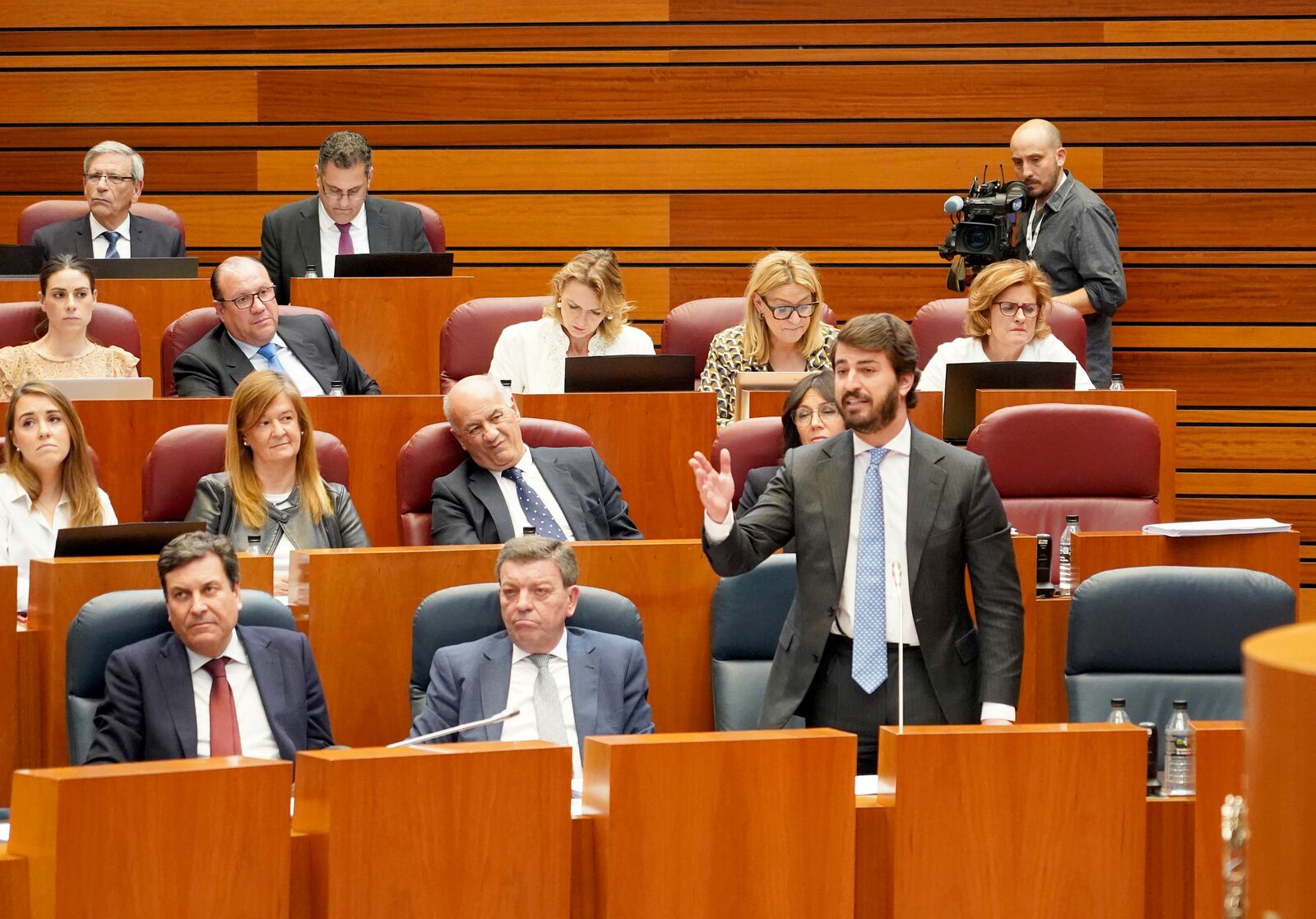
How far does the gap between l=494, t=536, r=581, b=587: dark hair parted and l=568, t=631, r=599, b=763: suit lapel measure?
0.11 meters

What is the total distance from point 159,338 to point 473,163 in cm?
155

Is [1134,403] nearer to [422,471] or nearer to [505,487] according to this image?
[505,487]

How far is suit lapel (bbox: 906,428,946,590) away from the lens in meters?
2.76

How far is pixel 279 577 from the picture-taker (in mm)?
3416

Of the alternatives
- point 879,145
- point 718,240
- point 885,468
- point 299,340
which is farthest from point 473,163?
point 885,468

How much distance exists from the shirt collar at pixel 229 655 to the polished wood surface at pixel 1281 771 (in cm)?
203

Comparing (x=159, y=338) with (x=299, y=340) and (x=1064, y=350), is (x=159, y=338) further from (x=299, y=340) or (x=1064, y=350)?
(x=1064, y=350)

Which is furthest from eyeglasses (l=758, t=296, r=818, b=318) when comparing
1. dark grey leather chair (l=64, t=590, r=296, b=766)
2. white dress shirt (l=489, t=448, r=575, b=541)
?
dark grey leather chair (l=64, t=590, r=296, b=766)

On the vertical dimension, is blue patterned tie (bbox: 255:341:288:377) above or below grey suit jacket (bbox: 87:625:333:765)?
above

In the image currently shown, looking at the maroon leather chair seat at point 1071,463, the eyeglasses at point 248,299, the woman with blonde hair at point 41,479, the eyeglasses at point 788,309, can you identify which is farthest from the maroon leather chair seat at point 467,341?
the maroon leather chair seat at point 1071,463

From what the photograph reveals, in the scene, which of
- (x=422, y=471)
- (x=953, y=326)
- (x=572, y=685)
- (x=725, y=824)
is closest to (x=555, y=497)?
(x=422, y=471)

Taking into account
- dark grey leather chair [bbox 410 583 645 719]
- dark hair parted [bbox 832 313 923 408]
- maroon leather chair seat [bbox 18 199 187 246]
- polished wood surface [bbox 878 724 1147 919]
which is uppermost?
maroon leather chair seat [bbox 18 199 187 246]

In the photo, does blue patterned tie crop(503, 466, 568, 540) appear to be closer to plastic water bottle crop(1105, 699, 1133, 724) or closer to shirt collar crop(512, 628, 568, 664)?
shirt collar crop(512, 628, 568, 664)

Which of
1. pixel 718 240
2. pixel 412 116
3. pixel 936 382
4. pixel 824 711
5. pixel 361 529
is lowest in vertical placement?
pixel 824 711
